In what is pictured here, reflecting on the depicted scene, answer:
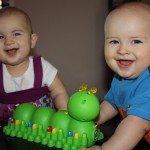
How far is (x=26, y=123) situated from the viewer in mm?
640

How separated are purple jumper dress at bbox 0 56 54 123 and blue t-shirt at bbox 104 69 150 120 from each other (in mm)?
204

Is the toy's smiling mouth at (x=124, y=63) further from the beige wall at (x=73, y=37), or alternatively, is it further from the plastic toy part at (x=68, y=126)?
the beige wall at (x=73, y=37)

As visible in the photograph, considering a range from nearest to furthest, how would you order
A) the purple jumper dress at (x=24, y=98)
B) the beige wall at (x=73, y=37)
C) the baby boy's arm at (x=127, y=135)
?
the baby boy's arm at (x=127, y=135) → the purple jumper dress at (x=24, y=98) → the beige wall at (x=73, y=37)

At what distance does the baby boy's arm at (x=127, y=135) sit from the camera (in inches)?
20.6

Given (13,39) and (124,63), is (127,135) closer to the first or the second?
(124,63)

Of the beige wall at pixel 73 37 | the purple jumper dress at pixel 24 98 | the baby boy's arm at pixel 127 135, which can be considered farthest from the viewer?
the beige wall at pixel 73 37

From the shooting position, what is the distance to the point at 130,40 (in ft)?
1.87

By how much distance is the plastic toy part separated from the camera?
1.78ft

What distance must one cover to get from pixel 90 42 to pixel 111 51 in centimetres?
116

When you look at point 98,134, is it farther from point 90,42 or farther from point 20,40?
point 90,42

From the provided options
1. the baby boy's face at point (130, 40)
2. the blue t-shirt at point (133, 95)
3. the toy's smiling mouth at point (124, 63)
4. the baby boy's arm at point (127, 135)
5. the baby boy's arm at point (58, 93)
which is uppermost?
the baby boy's face at point (130, 40)

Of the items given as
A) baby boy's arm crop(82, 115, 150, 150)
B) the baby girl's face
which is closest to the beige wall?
the baby girl's face

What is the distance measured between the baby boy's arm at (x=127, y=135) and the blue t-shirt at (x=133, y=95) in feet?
→ 0.04

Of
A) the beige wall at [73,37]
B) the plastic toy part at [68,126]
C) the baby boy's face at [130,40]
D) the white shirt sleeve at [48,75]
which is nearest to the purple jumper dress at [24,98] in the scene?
the white shirt sleeve at [48,75]
